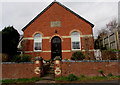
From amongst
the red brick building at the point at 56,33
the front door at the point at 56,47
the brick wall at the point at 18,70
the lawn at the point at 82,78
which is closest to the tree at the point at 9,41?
the red brick building at the point at 56,33

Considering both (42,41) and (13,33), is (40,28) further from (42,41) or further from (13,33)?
(13,33)

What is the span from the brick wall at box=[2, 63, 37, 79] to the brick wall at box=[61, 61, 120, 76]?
2.94 metres

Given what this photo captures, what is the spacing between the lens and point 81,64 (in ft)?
32.7

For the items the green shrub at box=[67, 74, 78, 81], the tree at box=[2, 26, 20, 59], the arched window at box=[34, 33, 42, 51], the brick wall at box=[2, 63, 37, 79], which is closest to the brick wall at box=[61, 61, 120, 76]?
the green shrub at box=[67, 74, 78, 81]

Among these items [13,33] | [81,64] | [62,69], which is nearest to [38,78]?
[62,69]

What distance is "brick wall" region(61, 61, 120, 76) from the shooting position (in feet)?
32.3

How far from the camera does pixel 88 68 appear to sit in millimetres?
9930

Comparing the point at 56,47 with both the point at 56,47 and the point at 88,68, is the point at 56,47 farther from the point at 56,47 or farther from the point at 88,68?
the point at 88,68

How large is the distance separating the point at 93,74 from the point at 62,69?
9.30 feet

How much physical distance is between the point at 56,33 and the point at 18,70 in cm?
749

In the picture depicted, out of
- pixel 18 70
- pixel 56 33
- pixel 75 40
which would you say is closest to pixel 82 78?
pixel 18 70

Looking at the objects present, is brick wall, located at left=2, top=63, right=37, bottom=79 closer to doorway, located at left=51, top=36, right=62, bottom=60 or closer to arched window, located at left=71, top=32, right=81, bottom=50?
doorway, located at left=51, top=36, right=62, bottom=60

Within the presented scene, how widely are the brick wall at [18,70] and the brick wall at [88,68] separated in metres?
2.94

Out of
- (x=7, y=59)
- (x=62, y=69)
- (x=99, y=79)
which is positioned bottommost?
(x=99, y=79)
